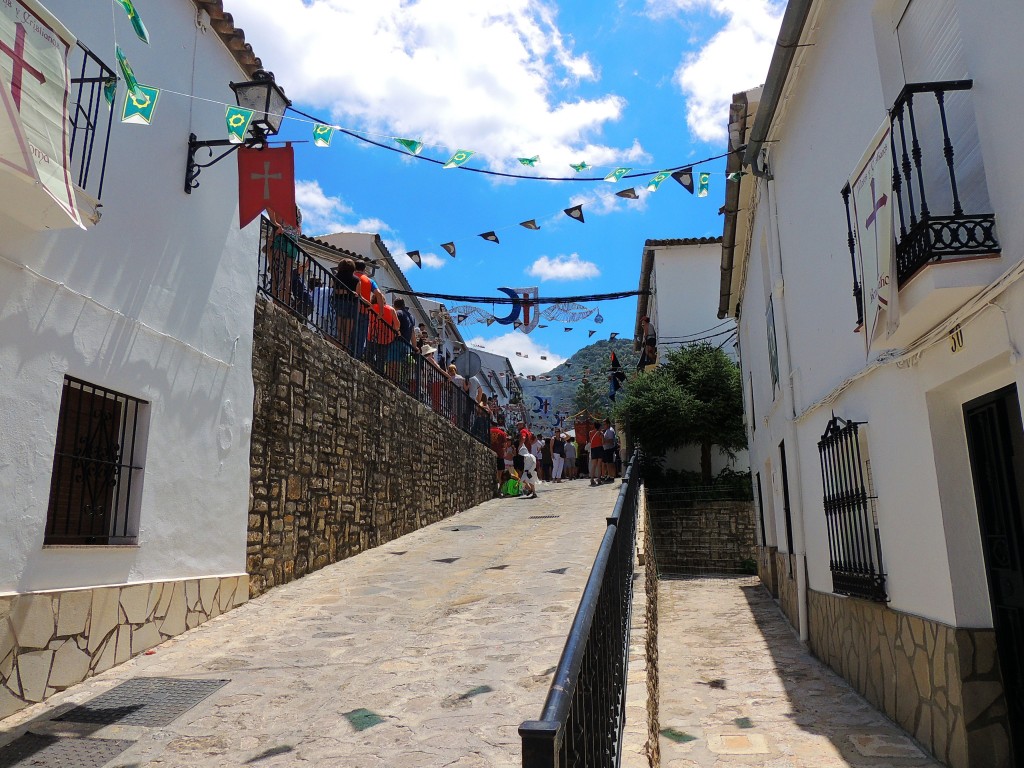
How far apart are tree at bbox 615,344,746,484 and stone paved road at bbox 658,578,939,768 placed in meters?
11.3

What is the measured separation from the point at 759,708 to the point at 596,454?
38.7ft

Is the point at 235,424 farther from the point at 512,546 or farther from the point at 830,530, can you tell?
the point at 830,530

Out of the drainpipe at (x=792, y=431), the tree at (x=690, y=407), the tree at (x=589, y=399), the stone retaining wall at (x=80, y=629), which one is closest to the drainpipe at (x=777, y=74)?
the drainpipe at (x=792, y=431)

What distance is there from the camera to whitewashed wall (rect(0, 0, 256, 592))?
452 cm

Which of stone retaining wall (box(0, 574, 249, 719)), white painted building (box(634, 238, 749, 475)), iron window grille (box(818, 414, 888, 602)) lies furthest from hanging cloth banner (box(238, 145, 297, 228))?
white painted building (box(634, 238, 749, 475))

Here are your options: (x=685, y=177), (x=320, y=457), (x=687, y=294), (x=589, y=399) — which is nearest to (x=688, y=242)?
(x=687, y=294)

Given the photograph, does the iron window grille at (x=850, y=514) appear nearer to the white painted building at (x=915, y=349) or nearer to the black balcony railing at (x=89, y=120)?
the white painted building at (x=915, y=349)

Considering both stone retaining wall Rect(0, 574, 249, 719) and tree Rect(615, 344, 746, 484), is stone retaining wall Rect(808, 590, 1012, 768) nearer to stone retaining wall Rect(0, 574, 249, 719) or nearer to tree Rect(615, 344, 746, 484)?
stone retaining wall Rect(0, 574, 249, 719)

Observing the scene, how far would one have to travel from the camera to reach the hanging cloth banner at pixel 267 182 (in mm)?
6773

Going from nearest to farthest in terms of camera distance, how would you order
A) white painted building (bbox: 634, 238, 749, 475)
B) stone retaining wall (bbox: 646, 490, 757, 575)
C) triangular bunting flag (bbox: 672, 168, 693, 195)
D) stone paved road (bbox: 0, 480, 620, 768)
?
stone paved road (bbox: 0, 480, 620, 768)
triangular bunting flag (bbox: 672, 168, 693, 195)
stone retaining wall (bbox: 646, 490, 757, 575)
white painted building (bbox: 634, 238, 749, 475)

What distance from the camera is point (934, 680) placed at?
452 cm

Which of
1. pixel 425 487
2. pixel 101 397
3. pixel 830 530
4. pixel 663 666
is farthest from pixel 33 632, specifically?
pixel 425 487

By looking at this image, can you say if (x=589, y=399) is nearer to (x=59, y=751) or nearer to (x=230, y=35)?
(x=230, y=35)

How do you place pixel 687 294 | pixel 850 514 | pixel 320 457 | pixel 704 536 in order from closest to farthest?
pixel 850 514 < pixel 320 457 < pixel 704 536 < pixel 687 294
